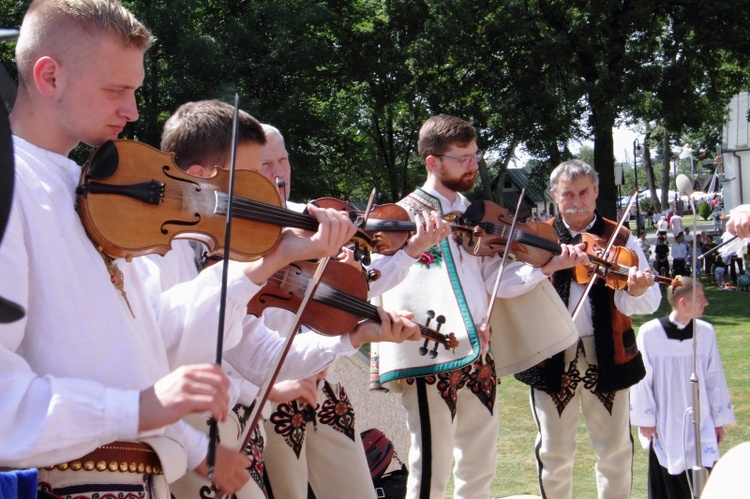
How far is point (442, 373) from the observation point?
155 inches

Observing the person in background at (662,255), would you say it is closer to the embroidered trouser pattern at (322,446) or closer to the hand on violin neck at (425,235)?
the hand on violin neck at (425,235)

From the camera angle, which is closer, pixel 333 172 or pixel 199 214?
pixel 199 214

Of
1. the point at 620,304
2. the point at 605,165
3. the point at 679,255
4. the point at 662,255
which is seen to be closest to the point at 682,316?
the point at 620,304

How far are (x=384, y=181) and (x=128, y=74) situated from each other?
23.6m

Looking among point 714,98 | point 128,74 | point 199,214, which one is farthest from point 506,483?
point 714,98

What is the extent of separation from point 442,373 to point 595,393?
3.68ft

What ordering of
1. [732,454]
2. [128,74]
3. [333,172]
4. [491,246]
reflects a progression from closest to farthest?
1. [732,454]
2. [128,74]
3. [491,246]
4. [333,172]

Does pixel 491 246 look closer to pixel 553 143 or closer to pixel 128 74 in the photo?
pixel 128 74

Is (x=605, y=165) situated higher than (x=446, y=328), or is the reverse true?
(x=605, y=165)

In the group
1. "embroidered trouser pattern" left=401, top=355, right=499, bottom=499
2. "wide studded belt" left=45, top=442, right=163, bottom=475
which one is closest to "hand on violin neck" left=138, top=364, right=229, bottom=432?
"wide studded belt" left=45, top=442, right=163, bottom=475

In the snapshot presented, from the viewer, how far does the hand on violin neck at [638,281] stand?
4.51 metres

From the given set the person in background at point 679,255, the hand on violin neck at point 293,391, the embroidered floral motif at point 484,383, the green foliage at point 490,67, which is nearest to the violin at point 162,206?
the hand on violin neck at point 293,391

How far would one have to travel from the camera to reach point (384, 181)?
83.0 feet

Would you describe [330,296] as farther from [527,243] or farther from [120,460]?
[527,243]
